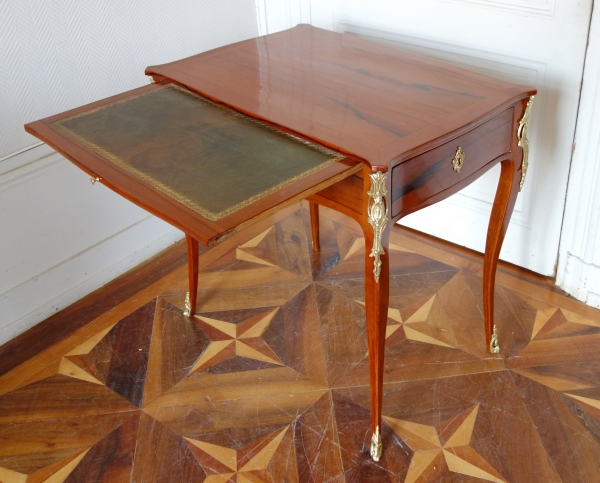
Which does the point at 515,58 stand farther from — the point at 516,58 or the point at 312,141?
the point at 312,141

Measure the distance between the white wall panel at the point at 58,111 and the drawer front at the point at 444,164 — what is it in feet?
3.05

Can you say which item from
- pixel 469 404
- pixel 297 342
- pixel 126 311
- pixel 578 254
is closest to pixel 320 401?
pixel 297 342

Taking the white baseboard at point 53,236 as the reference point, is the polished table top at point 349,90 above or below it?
above

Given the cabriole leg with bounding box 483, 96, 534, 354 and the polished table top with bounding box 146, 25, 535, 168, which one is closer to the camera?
the polished table top with bounding box 146, 25, 535, 168

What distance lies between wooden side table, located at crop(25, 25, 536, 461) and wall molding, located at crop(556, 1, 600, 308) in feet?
0.90

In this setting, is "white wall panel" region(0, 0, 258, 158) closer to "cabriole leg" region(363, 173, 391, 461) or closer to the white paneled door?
the white paneled door

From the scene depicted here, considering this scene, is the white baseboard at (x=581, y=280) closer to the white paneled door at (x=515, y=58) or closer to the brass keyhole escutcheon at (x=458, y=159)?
the white paneled door at (x=515, y=58)

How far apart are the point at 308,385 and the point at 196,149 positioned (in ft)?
2.00

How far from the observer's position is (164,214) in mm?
881

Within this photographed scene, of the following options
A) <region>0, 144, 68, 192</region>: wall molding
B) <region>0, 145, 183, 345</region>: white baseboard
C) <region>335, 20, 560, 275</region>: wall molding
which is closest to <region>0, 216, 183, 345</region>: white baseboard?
<region>0, 145, 183, 345</region>: white baseboard

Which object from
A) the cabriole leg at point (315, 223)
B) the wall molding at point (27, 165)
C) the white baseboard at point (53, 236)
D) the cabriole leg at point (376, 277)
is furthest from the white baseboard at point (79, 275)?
the cabriole leg at point (376, 277)

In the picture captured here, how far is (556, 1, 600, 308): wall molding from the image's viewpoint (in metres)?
1.37

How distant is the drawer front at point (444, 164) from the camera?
1039 millimetres

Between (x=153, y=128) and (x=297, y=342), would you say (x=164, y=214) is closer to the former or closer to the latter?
(x=153, y=128)
